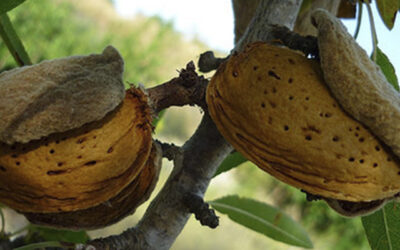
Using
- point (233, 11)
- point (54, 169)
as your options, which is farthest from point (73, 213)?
point (233, 11)

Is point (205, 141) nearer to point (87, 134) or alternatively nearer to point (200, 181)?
point (200, 181)

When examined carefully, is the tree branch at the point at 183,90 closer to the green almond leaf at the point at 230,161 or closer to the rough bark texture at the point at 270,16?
the rough bark texture at the point at 270,16

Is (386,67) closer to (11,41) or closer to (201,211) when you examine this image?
(201,211)

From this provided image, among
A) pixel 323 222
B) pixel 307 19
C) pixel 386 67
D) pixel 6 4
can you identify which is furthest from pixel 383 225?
pixel 323 222

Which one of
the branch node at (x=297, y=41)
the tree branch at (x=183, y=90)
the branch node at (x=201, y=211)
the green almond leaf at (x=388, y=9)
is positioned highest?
A: the branch node at (x=297, y=41)

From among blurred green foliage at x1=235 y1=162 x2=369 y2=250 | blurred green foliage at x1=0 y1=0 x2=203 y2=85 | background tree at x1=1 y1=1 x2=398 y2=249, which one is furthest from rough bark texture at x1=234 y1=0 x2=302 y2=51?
blurred green foliage at x1=235 y1=162 x2=369 y2=250

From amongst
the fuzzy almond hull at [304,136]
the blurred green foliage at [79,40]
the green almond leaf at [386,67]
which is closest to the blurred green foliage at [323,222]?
the blurred green foliage at [79,40]
